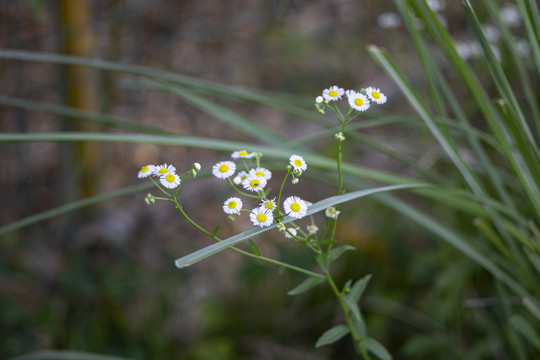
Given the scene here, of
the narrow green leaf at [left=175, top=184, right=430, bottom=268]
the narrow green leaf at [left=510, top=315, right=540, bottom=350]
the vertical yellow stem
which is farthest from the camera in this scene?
the vertical yellow stem

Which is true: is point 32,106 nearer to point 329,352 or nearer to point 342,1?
point 329,352

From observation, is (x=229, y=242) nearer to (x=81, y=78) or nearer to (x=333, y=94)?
(x=333, y=94)

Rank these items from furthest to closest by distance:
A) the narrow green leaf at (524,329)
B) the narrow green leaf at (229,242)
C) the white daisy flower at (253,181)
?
the narrow green leaf at (524,329) → the white daisy flower at (253,181) → the narrow green leaf at (229,242)

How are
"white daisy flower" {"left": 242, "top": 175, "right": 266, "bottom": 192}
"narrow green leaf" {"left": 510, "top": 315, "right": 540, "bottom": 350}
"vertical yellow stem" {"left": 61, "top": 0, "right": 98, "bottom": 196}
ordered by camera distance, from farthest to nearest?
"vertical yellow stem" {"left": 61, "top": 0, "right": 98, "bottom": 196} → "narrow green leaf" {"left": 510, "top": 315, "right": 540, "bottom": 350} → "white daisy flower" {"left": 242, "top": 175, "right": 266, "bottom": 192}

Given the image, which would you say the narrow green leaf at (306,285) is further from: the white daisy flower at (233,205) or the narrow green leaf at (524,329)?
the narrow green leaf at (524,329)

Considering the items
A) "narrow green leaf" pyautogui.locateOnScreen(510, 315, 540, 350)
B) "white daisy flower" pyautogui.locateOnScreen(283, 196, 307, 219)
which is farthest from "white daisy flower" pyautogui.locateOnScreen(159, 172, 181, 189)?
"narrow green leaf" pyautogui.locateOnScreen(510, 315, 540, 350)

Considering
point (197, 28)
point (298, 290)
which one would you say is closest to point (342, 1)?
point (197, 28)

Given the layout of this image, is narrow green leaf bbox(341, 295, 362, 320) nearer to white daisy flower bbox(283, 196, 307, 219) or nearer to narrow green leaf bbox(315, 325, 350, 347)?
narrow green leaf bbox(315, 325, 350, 347)

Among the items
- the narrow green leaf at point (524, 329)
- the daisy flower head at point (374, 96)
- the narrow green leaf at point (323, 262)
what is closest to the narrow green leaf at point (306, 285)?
the narrow green leaf at point (323, 262)
